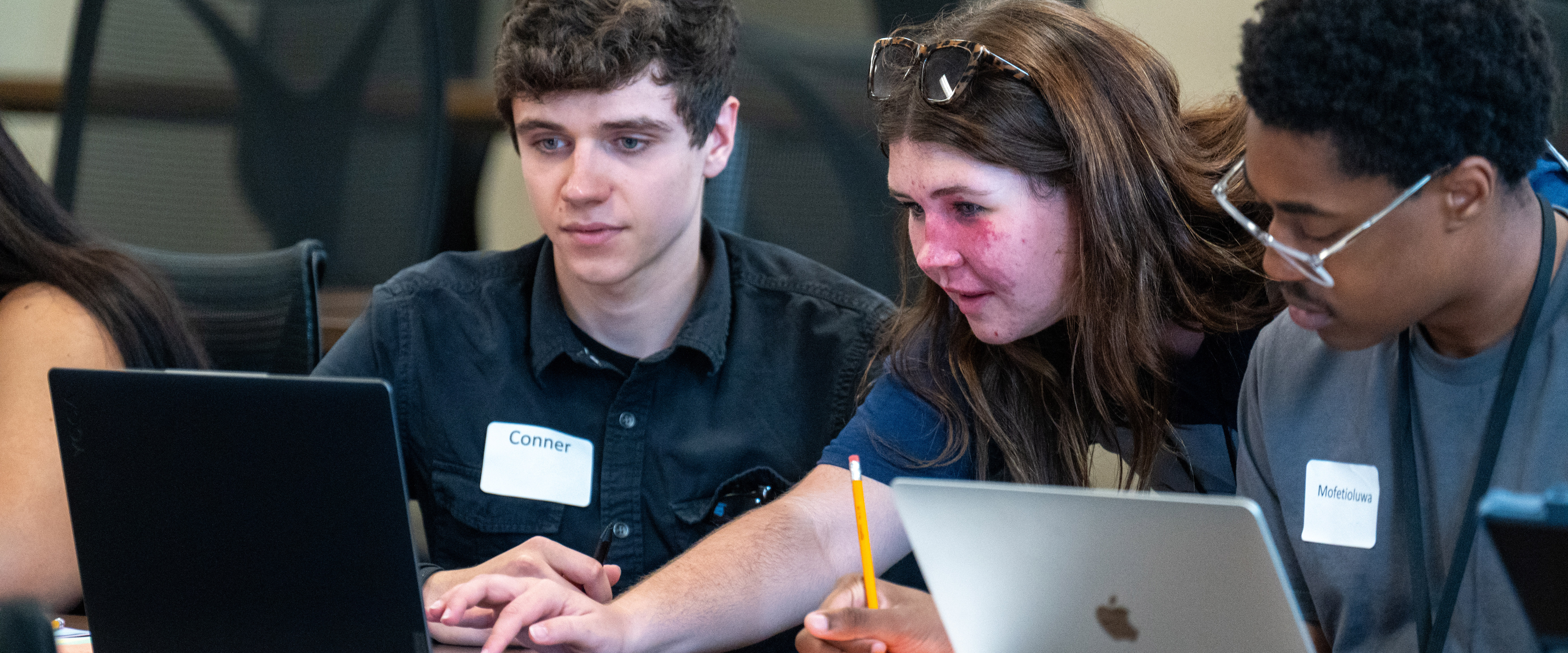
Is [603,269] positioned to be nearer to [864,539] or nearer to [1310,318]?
[864,539]

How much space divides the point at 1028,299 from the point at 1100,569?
22.5 inches

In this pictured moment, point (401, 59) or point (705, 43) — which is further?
point (401, 59)

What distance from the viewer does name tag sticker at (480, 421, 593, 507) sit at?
5.38 ft

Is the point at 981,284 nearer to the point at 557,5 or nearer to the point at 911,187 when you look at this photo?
the point at 911,187

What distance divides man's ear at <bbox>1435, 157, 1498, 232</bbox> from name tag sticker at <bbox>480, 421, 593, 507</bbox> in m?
1.09

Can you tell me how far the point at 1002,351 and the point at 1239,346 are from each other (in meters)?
0.26

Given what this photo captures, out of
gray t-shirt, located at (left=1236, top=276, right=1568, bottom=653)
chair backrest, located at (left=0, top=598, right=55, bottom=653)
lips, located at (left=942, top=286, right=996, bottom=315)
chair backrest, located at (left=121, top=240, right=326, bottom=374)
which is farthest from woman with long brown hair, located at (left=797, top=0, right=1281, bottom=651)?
chair backrest, located at (left=0, top=598, right=55, bottom=653)

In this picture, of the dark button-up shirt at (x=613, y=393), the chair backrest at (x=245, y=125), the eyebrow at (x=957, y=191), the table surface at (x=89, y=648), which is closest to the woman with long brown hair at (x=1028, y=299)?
the eyebrow at (x=957, y=191)

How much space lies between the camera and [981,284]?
51.8 inches

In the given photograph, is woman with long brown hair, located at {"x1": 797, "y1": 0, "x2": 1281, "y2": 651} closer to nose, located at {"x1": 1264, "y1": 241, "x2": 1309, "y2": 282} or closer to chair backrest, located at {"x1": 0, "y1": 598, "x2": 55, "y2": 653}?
nose, located at {"x1": 1264, "y1": 241, "x2": 1309, "y2": 282}

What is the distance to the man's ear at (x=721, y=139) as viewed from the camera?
69.4 inches

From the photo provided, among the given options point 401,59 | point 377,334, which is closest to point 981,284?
point 377,334

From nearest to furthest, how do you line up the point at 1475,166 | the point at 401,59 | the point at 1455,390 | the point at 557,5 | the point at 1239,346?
the point at 1475,166, the point at 1455,390, the point at 1239,346, the point at 557,5, the point at 401,59

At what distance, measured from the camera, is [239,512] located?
90 cm
